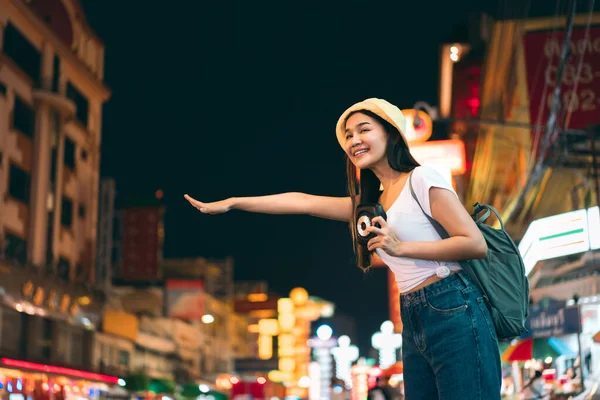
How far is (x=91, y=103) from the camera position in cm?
4075

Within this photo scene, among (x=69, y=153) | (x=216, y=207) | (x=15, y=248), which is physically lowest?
(x=216, y=207)

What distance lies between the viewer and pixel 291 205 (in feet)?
11.9

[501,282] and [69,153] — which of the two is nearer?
[501,282]

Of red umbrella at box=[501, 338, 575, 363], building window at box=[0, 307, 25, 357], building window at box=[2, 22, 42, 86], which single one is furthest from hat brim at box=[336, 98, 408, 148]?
building window at box=[2, 22, 42, 86]

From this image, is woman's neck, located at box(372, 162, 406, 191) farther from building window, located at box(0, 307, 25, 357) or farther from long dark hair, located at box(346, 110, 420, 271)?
building window, located at box(0, 307, 25, 357)

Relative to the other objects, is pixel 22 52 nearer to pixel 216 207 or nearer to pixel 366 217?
pixel 216 207

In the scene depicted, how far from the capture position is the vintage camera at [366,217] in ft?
10.3

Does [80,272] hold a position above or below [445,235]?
above

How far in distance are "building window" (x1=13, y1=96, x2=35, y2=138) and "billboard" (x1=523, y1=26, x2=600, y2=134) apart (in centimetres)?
1909

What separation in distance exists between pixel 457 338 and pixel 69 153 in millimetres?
36397

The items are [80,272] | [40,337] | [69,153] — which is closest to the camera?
[40,337]

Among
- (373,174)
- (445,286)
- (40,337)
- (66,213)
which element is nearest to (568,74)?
(373,174)

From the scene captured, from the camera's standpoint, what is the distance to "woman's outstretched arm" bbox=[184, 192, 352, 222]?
3590mm

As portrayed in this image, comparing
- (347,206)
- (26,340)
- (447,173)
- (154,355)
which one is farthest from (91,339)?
(347,206)
